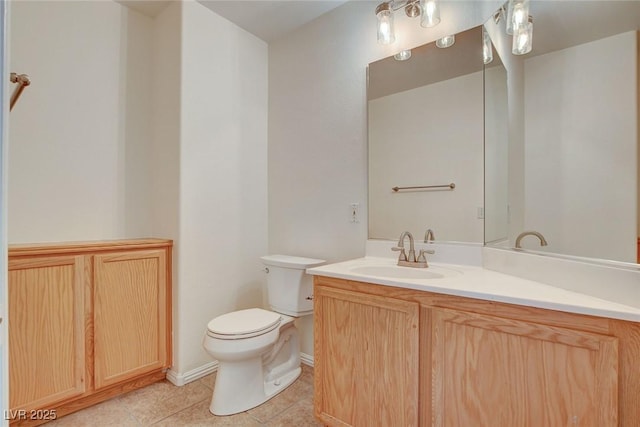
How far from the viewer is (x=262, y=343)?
5.52ft

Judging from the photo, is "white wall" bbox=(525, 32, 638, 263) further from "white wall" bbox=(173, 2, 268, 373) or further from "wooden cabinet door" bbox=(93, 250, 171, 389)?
"wooden cabinet door" bbox=(93, 250, 171, 389)

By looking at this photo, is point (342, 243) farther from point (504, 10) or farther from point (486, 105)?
point (504, 10)

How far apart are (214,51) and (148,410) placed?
2.32 meters

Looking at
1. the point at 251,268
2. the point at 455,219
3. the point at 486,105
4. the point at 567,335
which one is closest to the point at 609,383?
the point at 567,335

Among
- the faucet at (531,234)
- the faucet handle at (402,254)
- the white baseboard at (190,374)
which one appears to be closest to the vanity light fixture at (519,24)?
the faucet at (531,234)

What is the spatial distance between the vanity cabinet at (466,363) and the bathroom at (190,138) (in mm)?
686

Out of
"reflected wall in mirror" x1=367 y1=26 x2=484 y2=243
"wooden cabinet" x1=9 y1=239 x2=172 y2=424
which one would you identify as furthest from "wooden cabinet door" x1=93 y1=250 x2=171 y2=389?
"reflected wall in mirror" x1=367 y1=26 x2=484 y2=243

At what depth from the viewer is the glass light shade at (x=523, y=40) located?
1.31 meters

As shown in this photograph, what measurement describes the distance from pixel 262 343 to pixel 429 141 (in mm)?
1501

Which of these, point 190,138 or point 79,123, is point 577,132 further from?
point 79,123

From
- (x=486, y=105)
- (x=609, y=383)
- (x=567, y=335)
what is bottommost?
(x=609, y=383)

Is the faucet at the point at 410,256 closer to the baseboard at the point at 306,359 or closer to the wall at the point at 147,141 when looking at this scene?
the baseboard at the point at 306,359

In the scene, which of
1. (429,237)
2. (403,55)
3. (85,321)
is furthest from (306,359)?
(403,55)

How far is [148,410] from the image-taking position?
5.51 ft
